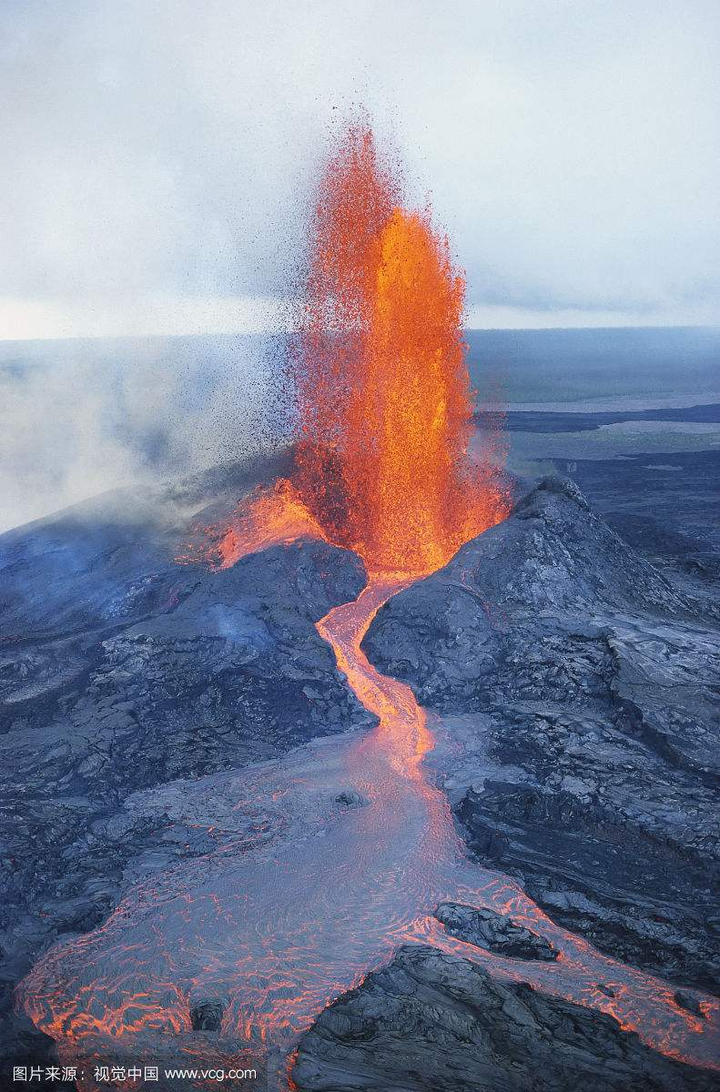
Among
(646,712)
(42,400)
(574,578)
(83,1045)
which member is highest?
(42,400)

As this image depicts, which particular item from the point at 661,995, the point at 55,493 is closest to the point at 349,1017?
the point at 661,995

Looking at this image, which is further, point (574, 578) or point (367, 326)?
point (367, 326)

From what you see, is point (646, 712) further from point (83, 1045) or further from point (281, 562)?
point (83, 1045)

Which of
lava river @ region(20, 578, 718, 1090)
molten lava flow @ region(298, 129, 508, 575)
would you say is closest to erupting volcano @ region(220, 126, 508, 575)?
molten lava flow @ region(298, 129, 508, 575)

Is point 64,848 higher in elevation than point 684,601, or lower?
lower

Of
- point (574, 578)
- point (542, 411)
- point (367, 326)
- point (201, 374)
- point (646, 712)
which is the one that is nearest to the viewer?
point (646, 712)

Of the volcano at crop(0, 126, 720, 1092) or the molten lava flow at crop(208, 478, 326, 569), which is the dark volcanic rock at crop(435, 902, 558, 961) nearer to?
the volcano at crop(0, 126, 720, 1092)

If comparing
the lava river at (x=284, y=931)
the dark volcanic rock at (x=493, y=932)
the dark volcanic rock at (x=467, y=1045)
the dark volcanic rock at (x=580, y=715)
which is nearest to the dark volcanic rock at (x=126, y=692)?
the lava river at (x=284, y=931)
